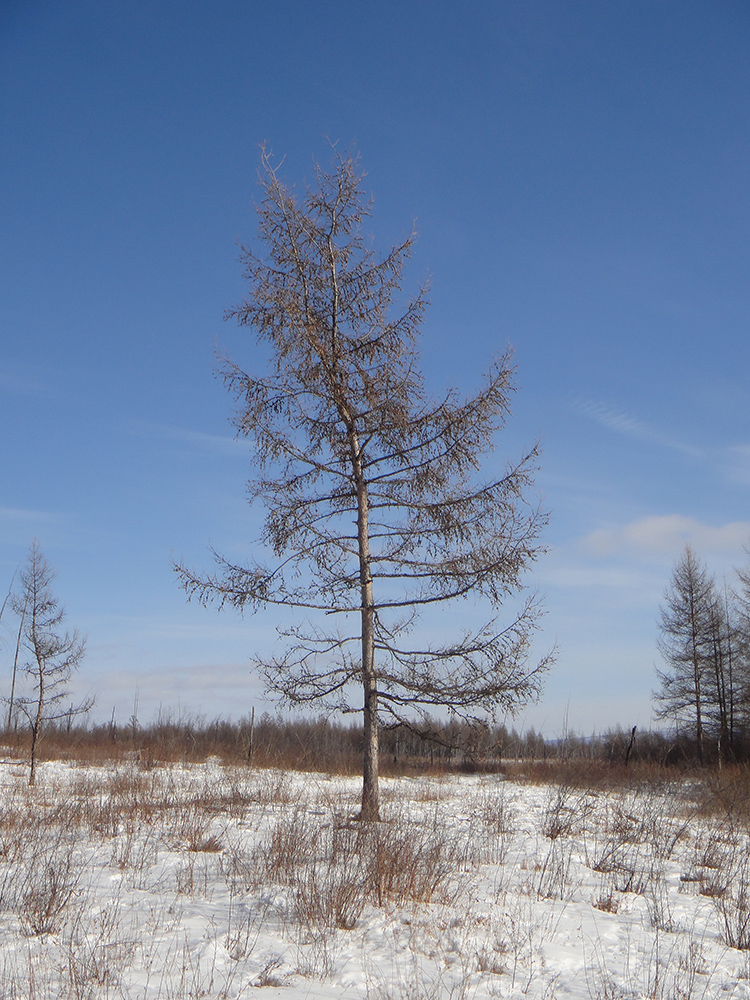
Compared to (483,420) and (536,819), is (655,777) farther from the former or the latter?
(483,420)

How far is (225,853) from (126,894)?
1314 millimetres

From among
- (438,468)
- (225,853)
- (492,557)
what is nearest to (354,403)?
(438,468)

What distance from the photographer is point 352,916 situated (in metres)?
5.07

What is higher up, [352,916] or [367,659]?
[367,659]

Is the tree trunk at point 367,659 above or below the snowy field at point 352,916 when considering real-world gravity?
above

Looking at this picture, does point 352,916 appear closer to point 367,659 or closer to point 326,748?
point 367,659

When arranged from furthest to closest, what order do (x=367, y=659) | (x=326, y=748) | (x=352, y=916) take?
(x=326, y=748), (x=367, y=659), (x=352, y=916)

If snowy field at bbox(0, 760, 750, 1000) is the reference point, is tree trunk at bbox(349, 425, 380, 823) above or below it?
above

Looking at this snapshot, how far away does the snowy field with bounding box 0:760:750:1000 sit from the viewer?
13.6 feet

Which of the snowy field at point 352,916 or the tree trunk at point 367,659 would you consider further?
the tree trunk at point 367,659

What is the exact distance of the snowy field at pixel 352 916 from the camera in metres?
4.14

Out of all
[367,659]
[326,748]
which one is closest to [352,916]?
[367,659]

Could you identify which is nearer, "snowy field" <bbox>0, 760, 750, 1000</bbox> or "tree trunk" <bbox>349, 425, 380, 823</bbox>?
"snowy field" <bbox>0, 760, 750, 1000</bbox>

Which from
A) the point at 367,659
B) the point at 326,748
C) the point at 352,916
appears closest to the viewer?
the point at 352,916
